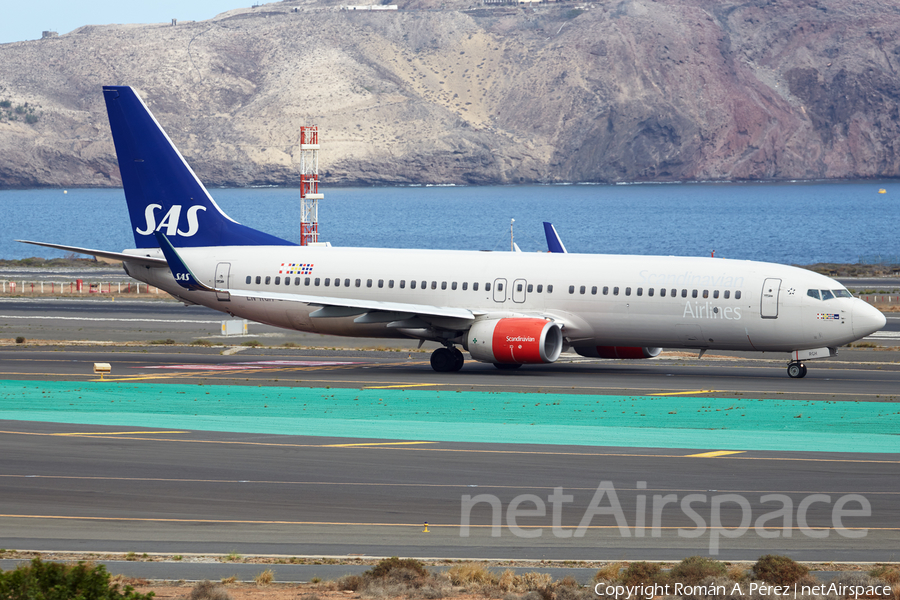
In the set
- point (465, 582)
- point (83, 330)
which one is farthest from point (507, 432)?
point (83, 330)

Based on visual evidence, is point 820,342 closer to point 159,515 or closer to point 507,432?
point 507,432

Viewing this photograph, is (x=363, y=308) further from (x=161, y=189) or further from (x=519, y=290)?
(x=161, y=189)

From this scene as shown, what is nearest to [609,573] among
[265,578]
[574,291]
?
[265,578]

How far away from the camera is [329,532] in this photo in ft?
60.3

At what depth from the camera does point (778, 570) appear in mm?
14539

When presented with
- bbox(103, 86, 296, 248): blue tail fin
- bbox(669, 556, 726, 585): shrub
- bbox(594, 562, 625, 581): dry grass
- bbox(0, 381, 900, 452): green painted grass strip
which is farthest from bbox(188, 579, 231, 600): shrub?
bbox(103, 86, 296, 248): blue tail fin

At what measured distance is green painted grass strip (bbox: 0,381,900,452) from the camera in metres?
27.9

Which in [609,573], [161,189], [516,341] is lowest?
[609,573]

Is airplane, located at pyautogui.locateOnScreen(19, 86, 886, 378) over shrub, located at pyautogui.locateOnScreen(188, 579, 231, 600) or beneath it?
over

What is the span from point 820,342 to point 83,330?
35.3 meters

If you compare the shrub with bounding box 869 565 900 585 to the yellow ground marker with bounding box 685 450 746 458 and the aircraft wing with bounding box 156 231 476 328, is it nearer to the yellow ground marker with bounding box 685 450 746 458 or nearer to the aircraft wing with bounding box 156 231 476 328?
the yellow ground marker with bounding box 685 450 746 458

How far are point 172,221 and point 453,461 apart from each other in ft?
83.2

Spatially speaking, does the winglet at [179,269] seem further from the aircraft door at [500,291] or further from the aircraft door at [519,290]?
the aircraft door at [519,290]

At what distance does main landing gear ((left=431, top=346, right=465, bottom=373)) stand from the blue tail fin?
339 inches
